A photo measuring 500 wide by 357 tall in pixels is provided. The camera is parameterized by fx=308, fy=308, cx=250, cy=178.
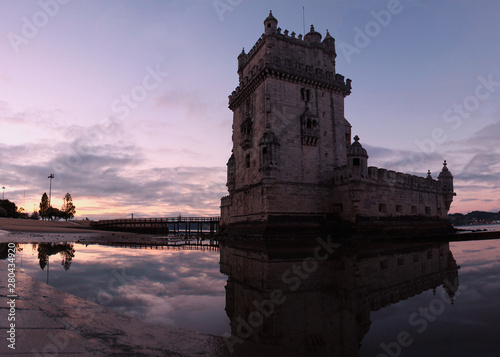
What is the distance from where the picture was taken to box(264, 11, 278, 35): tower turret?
31.4 metres

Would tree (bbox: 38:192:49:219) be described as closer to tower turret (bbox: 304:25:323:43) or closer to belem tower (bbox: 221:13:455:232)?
belem tower (bbox: 221:13:455:232)

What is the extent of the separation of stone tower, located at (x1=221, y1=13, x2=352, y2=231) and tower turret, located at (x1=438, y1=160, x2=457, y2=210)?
16.2 metres

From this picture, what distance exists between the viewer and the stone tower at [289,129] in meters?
29.0

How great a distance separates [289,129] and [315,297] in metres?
24.2

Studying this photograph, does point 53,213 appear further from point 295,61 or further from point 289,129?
point 295,61

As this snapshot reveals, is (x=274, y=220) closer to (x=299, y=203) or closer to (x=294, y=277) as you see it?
(x=299, y=203)

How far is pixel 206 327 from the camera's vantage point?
5684 mm

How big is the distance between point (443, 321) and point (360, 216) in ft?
78.6

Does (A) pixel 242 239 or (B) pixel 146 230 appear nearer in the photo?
(A) pixel 242 239

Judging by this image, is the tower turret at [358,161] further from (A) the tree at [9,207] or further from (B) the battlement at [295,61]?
(A) the tree at [9,207]

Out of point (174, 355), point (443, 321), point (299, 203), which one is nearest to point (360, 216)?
point (299, 203)

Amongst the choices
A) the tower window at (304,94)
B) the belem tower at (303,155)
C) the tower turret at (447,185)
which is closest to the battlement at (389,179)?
the belem tower at (303,155)

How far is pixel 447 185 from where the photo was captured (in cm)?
4097

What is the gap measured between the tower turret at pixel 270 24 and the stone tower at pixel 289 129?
11 centimetres
